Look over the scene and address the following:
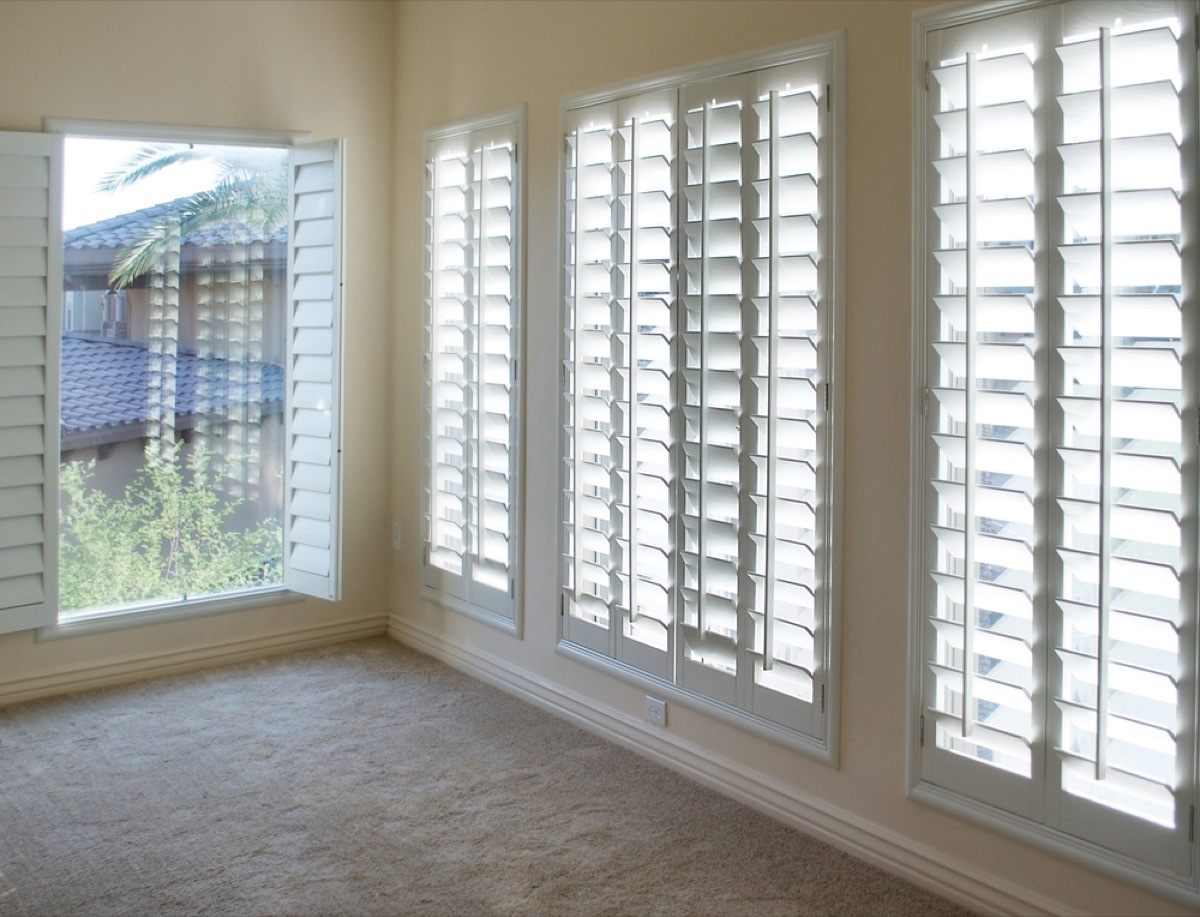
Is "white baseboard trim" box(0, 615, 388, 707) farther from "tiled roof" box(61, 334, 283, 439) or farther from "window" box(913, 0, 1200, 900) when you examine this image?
"window" box(913, 0, 1200, 900)

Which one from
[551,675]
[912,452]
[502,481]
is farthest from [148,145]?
[912,452]

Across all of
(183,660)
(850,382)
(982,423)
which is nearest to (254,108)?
(183,660)

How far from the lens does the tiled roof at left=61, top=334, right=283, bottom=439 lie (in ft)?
14.1

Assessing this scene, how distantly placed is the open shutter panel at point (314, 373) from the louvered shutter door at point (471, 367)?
40 centimetres

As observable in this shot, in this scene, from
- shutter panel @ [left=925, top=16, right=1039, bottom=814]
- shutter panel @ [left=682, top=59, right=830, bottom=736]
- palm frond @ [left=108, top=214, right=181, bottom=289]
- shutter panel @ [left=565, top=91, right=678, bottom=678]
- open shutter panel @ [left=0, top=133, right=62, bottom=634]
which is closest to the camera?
shutter panel @ [left=925, top=16, right=1039, bottom=814]

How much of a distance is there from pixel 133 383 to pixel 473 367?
1.40 metres

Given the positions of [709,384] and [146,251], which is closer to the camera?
[709,384]

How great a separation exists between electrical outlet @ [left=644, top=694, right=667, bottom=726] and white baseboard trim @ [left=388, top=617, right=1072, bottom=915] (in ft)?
0.15

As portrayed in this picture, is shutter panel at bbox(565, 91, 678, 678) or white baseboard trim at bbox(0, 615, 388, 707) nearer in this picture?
shutter panel at bbox(565, 91, 678, 678)

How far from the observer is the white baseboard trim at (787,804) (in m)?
2.69

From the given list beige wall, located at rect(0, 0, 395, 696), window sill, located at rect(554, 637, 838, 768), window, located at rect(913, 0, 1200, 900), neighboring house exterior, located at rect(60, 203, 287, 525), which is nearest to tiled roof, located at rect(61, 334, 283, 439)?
A: neighboring house exterior, located at rect(60, 203, 287, 525)

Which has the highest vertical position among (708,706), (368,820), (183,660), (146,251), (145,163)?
(145,163)

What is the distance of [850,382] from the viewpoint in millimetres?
2941

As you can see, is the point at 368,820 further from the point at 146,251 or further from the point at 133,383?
the point at 146,251
